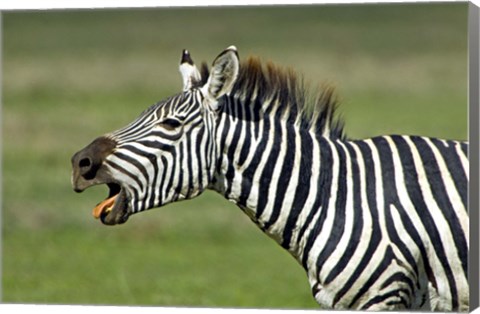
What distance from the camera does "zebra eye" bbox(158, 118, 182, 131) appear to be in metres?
7.83

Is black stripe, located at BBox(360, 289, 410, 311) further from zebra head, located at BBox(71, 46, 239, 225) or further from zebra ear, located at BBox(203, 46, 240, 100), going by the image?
zebra ear, located at BBox(203, 46, 240, 100)

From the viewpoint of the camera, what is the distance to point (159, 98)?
2030 cm

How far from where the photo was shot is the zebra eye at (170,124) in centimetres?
783

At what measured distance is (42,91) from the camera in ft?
67.7

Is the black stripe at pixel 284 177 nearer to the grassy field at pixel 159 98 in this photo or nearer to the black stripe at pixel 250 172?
the black stripe at pixel 250 172

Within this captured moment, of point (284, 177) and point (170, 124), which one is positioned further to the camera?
point (284, 177)

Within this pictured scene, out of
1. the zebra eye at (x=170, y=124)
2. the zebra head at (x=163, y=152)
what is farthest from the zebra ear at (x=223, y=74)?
the zebra eye at (x=170, y=124)

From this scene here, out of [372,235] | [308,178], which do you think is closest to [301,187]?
[308,178]

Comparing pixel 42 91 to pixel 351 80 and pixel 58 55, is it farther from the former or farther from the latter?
pixel 351 80

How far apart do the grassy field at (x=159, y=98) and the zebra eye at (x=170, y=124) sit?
6.18m

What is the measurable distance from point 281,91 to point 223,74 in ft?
1.52

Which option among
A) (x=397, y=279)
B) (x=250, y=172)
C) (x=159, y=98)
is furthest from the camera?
(x=159, y=98)

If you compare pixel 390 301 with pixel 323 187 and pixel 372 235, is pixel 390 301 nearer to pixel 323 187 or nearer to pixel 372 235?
pixel 372 235

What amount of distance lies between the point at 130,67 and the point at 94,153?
13.4m
